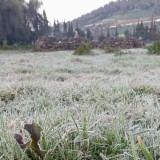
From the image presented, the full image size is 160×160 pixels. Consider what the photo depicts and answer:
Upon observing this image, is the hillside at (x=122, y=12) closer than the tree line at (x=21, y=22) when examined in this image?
No

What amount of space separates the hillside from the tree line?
180ft

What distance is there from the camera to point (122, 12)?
3799 inches

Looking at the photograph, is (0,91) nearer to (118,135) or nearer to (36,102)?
(36,102)

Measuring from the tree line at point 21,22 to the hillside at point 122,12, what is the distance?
55.0 meters

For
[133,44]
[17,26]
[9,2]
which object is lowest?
[133,44]

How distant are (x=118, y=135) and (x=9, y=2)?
27659mm

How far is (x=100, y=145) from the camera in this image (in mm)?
1302

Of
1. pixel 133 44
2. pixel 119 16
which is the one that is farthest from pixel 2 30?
pixel 119 16

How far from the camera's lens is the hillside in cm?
8862

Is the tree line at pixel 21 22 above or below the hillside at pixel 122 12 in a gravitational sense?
below

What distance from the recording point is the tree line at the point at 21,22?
27.4 m

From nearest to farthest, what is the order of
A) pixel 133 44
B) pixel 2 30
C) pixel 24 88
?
pixel 24 88
pixel 133 44
pixel 2 30

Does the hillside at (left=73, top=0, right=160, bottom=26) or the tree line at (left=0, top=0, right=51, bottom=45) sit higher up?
the hillside at (left=73, top=0, right=160, bottom=26)

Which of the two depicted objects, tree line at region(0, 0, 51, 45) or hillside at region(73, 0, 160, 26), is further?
hillside at region(73, 0, 160, 26)
